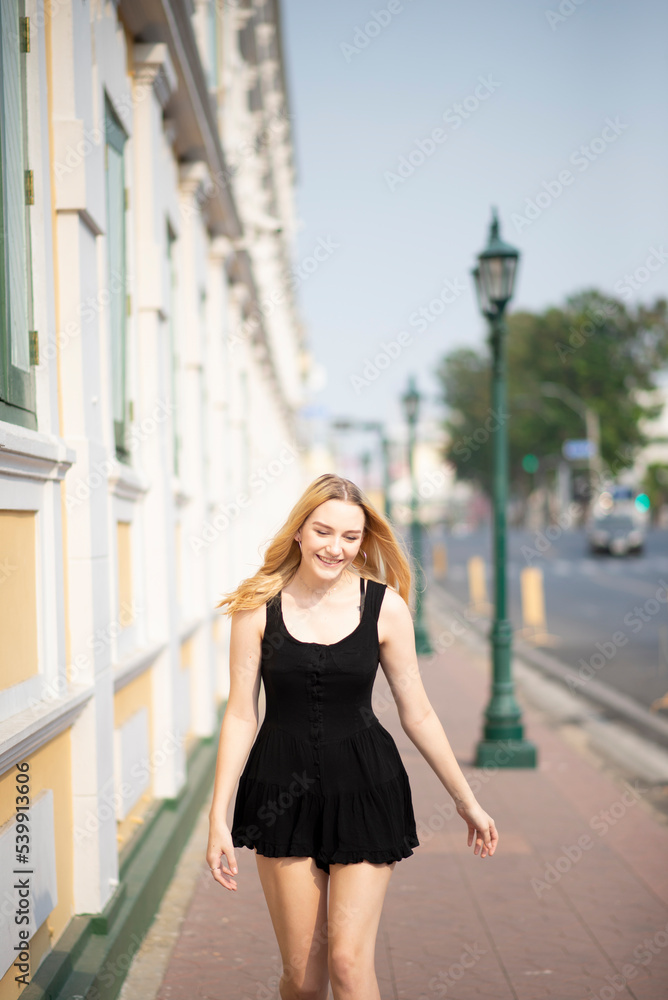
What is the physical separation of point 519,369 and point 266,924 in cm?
8228

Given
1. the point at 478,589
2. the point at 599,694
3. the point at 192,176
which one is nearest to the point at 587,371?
the point at 478,589

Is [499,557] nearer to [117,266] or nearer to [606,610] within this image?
[117,266]

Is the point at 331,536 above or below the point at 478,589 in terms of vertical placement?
above

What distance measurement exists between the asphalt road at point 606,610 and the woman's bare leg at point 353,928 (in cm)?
931

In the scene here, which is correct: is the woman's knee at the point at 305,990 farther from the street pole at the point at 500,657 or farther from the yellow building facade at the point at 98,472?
the street pole at the point at 500,657

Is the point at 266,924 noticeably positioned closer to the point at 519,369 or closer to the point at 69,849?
the point at 69,849

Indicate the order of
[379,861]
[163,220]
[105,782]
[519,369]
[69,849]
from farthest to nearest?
[519,369] < [163,220] < [105,782] < [69,849] < [379,861]

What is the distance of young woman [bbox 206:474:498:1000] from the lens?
131 inches

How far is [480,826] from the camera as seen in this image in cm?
350

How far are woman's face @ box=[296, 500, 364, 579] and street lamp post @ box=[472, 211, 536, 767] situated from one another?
239 inches

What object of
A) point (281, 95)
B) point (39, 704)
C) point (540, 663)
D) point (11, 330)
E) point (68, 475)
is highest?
point (281, 95)

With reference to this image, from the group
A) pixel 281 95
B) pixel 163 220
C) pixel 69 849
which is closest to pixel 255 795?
pixel 69 849

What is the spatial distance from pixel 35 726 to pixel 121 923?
1.56 meters

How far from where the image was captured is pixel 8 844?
339cm
